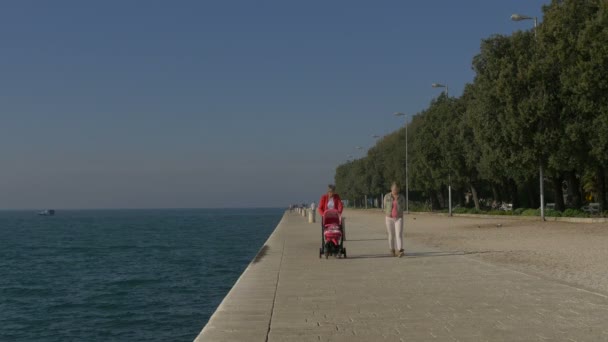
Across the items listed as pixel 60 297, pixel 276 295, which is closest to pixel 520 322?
pixel 276 295

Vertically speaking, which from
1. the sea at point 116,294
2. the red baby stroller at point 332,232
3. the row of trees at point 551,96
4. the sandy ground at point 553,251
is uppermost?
the row of trees at point 551,96

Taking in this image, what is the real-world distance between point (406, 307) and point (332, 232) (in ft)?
27.3

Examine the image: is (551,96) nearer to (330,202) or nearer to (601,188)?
(601,188)

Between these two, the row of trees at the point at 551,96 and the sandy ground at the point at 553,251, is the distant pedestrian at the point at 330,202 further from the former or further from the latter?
the row of trees at the point at 551,96

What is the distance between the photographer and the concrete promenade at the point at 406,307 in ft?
24.8

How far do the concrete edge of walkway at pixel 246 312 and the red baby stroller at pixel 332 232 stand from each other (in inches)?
129

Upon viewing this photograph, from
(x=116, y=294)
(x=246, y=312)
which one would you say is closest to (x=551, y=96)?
(x=116, y=294)

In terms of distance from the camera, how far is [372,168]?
390 ft

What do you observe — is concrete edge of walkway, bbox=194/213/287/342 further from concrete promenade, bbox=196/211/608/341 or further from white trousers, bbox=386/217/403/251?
white trousers, bbox=386/217/403/251

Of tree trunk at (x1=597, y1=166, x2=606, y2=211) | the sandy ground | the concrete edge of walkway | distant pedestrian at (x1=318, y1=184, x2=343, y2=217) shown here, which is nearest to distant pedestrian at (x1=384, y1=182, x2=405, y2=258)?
distant pedestrian at (x1=318, y1=184, x2=343, y2=217)

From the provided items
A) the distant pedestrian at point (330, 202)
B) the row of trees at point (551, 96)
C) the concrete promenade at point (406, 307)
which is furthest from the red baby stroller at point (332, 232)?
the row of trees at point (551, 96)

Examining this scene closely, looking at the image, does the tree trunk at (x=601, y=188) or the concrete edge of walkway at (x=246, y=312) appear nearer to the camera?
the concrete edge of walkway at (x=246, y=312)

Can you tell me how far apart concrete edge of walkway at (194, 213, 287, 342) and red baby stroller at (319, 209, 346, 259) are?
328 cm

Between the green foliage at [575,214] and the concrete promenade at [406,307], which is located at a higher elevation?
the green foliage at [575,214]
